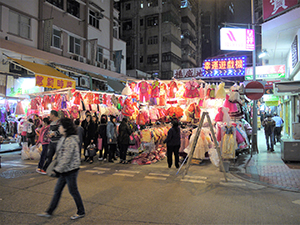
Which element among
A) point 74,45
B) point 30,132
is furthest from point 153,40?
point 30,132

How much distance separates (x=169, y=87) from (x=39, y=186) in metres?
6.22

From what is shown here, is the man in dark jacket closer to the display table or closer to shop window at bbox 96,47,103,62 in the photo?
the display table

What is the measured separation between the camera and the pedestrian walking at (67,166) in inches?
163

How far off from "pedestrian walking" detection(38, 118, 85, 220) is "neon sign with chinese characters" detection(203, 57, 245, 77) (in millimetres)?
18108

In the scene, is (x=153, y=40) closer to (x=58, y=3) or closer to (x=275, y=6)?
(x=58, y=3)

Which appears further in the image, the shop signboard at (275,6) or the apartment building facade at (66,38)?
the apartment building facade at (66,38)

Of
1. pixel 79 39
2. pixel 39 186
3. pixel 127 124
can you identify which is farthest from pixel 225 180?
pixel 79 39

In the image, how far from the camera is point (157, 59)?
3956 cm

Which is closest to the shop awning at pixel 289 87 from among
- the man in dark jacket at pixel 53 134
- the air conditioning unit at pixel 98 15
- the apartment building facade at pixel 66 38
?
the man in dark jacket at pixel 53 134

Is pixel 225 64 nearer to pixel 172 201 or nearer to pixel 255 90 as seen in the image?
pixel 255 90

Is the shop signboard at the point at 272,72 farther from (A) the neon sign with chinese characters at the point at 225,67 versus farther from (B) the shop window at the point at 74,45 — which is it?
(B) the shop window at the point at 74,45

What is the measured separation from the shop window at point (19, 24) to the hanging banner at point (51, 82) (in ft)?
13.6

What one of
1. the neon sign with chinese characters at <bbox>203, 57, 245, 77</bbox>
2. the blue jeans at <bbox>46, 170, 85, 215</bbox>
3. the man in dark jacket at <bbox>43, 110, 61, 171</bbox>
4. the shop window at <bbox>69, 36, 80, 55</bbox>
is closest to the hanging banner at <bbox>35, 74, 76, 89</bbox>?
the shop window at <bbox>69, 36, 80, 55</bbox>

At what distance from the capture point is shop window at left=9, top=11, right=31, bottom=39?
14.8 m
